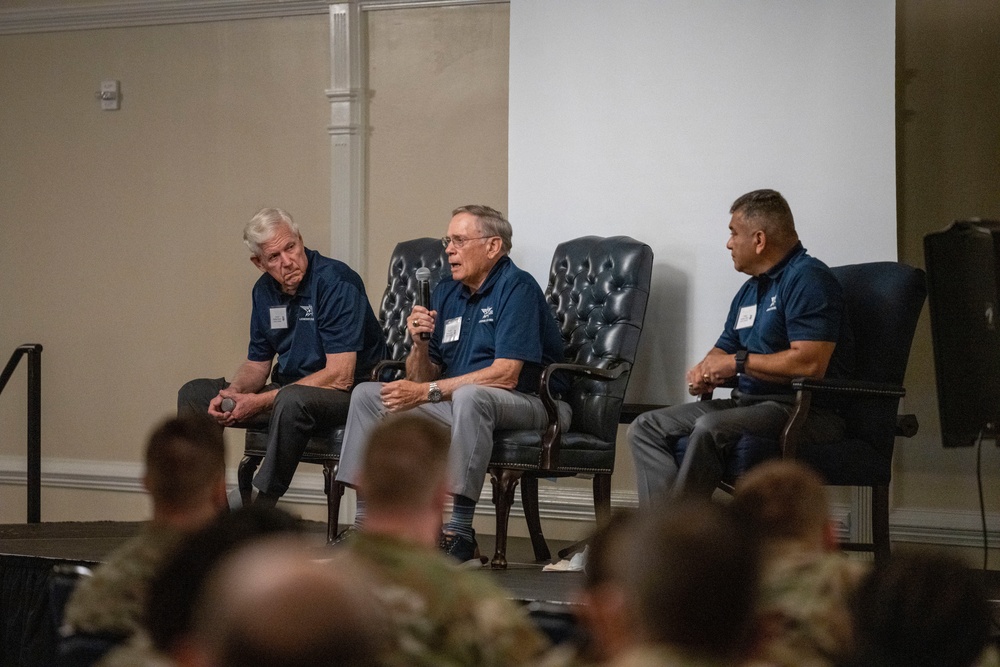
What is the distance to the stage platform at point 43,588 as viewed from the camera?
2889 millimetres

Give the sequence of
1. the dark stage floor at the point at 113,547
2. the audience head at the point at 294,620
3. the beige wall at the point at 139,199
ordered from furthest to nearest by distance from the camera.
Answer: the beige wall at the point at 139,199, the dark stage floor at the point at 113,547, the audience head at the point at 294,620

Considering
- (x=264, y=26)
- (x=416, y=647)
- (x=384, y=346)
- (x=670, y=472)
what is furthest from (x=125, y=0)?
(x=416, y=647)

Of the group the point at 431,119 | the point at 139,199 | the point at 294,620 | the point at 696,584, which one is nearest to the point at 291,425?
the point at 431,119

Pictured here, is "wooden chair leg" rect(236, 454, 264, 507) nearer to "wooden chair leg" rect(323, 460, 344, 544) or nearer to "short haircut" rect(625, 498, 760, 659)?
"wooden chair leg" rect(323, 460, 344, 544)

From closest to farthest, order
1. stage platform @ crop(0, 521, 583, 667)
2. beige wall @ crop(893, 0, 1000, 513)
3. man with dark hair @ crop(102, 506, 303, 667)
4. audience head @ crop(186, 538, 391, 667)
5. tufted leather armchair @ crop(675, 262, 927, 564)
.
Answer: audience head @ crop(186, 538, 391, 667)
man with dark hair @ crop(102, 506, 303, 667)
stage platform @ crop(0, 521, 583, 667)
tufted leather armchair @ crop(675, 262, 927, 564)
beige wall @ crop(893, 0, 1000, 513)

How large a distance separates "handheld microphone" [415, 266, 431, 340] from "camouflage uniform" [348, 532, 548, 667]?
2.59 meters

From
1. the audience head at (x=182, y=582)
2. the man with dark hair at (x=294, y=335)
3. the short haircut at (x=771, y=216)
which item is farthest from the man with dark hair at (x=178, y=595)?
the short haircut at (x=771, y=216)

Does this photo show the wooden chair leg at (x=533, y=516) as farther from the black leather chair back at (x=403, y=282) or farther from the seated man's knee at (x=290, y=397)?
the seated man's knee at (x=290, y=397)

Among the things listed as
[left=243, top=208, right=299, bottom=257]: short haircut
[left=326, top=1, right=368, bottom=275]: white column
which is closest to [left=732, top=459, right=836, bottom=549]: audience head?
[left=243, top=208, right=299, bottom=257]: short haircut

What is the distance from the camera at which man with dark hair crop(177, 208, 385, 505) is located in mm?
4117

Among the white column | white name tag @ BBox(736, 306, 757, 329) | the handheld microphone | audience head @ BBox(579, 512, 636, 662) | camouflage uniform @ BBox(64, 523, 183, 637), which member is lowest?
camouflage uniform @ BBox(64, 523, 183, 637)

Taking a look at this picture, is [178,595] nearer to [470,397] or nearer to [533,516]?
[470,397]

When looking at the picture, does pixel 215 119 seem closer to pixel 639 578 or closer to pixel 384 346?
pixel 384 346

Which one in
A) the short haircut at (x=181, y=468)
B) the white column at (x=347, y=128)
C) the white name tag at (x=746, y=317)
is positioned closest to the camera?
the short haircut at (x=181, y=468)
